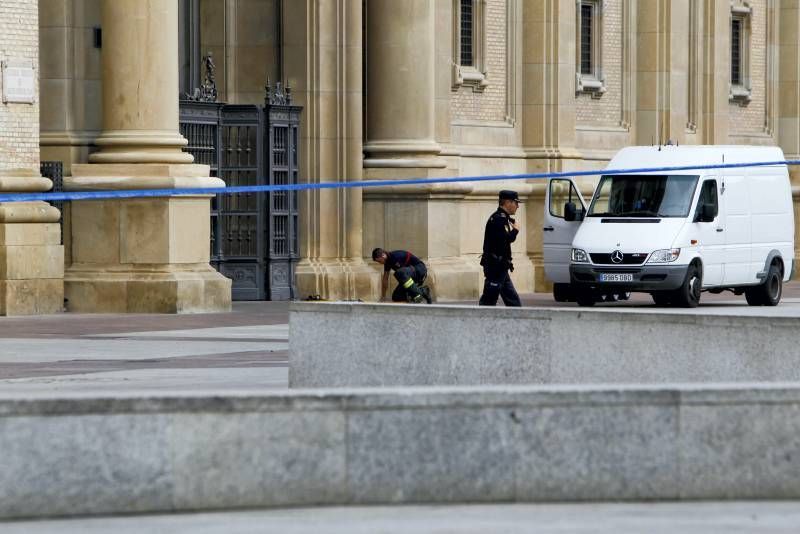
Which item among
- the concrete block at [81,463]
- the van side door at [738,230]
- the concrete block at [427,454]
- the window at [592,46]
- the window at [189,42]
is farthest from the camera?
the window at [592,46]

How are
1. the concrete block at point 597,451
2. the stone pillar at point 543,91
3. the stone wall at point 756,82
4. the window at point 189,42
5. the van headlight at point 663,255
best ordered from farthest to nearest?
the stone wall at point 756,82, the stone pillar at point 543,91, the window at point 189,42, the van headlight at point 663,255, the concrete block at point 597,451

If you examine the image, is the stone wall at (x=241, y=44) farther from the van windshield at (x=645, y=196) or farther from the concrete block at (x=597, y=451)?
the concrete block at (x=597, y=451)

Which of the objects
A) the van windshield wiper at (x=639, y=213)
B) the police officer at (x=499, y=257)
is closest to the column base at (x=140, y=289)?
the police officer at (x=499, y=257)

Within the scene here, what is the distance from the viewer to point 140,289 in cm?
2467

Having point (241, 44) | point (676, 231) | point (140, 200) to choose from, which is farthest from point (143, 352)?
point (241, 44)

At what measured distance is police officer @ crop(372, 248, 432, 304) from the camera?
2161 cm

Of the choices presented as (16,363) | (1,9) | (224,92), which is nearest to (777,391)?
(16,363)

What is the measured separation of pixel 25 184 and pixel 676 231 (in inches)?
330

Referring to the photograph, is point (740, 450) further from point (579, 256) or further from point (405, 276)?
point (579, 256)

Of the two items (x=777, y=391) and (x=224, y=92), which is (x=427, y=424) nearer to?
(x=777, y=391)

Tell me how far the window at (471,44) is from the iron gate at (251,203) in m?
5.17

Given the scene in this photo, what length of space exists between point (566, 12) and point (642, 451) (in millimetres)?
26837

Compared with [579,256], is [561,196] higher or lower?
higher

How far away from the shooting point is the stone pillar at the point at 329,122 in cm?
3000
